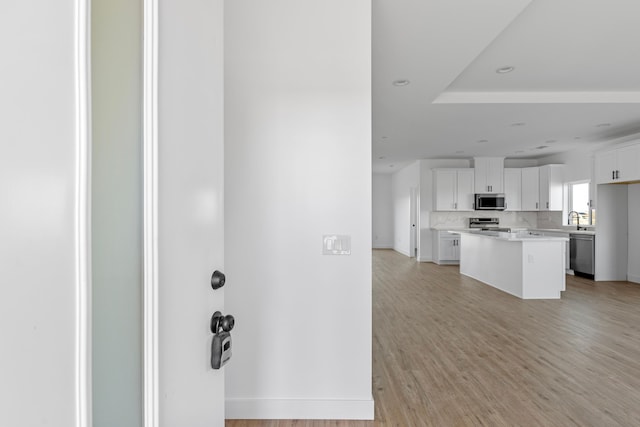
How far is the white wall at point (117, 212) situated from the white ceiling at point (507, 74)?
7.53 ft

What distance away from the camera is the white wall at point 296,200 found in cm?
211

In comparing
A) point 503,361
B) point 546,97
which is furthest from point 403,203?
point 503,361

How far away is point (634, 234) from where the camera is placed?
657 centimetres

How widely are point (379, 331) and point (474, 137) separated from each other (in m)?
4.66

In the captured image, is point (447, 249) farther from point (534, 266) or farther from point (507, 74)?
point (507, 74)

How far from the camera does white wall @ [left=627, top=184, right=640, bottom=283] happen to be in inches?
256

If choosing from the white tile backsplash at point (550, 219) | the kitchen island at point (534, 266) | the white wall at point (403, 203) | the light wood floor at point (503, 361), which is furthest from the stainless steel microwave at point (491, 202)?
the light wood floor at point (503, 361)

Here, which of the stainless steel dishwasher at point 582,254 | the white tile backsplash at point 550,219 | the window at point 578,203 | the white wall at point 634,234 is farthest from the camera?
the white tile backsplash at point 550,219

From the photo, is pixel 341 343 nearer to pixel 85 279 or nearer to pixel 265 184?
pixel 265 184

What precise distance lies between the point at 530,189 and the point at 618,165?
2.60 meters

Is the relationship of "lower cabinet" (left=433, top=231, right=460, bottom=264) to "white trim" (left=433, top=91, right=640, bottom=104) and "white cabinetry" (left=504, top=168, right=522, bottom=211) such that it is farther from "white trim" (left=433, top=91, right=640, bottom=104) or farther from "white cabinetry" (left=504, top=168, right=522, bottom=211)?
"white trim" (left=433, top=91, right=640, bottom=104)

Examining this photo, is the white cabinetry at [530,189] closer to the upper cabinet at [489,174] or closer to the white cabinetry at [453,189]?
the upper cabinet at [489,174]

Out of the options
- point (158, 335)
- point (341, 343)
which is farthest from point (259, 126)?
point (158, 335)

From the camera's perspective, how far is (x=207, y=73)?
993 mm
